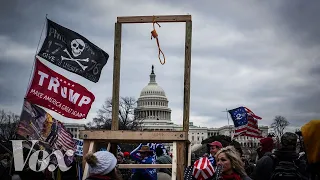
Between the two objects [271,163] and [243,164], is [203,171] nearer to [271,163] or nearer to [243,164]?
[243,164]

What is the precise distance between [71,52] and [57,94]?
829mm

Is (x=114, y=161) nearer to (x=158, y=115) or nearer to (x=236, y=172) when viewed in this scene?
(x=236, y=172)

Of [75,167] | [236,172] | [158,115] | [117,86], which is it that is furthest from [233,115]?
[158,115]

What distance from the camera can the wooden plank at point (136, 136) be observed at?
5.66 metres

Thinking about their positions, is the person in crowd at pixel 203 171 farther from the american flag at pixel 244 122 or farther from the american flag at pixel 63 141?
the american flag at pixel 244 122

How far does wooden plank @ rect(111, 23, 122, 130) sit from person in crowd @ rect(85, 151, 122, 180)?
2.22 meters

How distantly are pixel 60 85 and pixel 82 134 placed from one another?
2346 mm

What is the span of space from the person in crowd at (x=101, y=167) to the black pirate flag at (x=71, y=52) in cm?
411

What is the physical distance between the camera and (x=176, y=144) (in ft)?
18.5

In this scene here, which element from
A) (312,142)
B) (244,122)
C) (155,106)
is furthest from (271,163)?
(155,106)

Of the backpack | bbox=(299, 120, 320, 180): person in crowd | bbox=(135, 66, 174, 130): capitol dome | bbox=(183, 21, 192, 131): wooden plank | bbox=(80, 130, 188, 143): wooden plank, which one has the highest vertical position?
bbox=(135, 66, 174, 130): capitol dome

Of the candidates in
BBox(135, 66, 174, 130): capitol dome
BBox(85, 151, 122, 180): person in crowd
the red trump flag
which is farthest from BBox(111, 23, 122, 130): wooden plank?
BBox(135, 66, 174, 130): capitol dome

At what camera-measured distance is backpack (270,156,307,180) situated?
193 inches

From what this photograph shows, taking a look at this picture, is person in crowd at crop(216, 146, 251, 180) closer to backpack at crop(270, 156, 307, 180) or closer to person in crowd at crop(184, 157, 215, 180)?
person in crowd at crop(184, 157, 215, 180)
